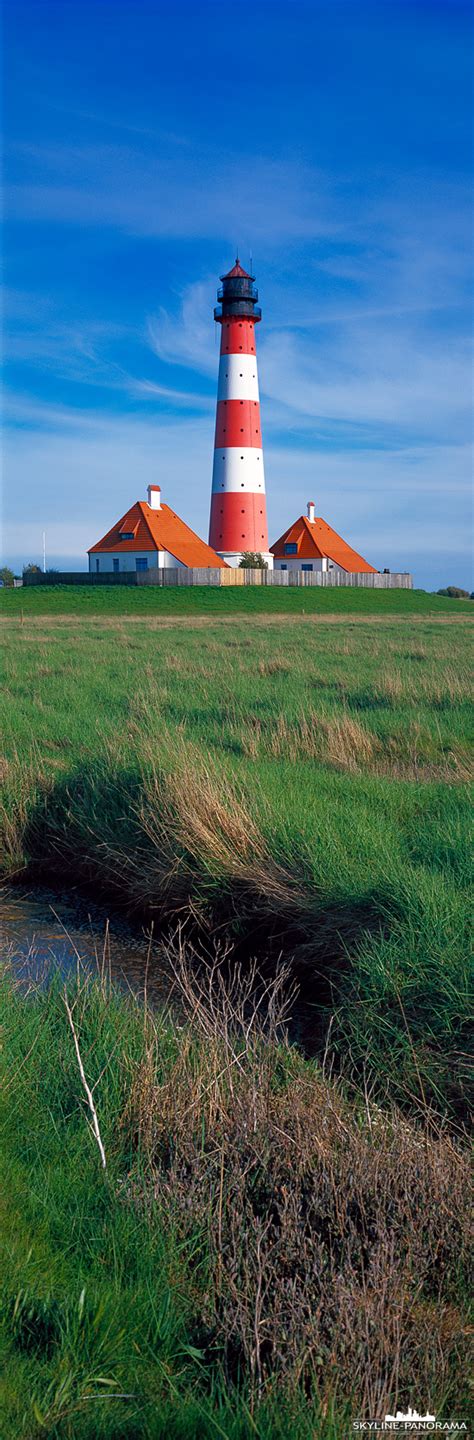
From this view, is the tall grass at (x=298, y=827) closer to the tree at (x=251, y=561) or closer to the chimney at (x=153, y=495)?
the tree at (x=251, y=561)

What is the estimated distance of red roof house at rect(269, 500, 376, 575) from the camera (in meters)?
68.7

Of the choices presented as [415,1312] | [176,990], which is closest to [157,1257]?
[415,1312]

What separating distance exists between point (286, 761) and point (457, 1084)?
471 centimetres

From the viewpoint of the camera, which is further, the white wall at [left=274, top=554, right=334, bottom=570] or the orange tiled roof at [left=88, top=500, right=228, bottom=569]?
the white wall at [left=274, top=554, right=334, bottom=570]

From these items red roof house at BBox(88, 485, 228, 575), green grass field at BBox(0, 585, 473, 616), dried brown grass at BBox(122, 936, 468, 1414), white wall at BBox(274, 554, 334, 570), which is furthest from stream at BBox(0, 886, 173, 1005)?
white wall at BBox(274, 554, 334, 570)

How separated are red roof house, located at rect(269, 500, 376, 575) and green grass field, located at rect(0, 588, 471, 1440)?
60366mm

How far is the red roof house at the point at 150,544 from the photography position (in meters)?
60.5

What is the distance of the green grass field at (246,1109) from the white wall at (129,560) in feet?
169

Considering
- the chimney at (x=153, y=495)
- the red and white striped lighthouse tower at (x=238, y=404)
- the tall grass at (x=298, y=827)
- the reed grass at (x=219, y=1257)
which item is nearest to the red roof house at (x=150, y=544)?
the chimney at (x=153, y=495)

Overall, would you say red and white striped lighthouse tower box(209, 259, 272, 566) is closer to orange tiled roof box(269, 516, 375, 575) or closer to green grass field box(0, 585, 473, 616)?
green grass field box(0, 585, 473, 616)

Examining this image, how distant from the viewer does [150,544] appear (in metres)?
61.1

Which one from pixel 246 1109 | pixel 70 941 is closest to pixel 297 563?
pixel 70 941

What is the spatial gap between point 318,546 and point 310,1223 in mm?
67828

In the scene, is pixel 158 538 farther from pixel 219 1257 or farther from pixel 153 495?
pixel 219 1257
